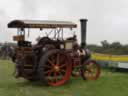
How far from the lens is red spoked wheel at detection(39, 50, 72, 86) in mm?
9938

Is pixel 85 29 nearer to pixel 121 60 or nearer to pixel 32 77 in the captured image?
pixel 32 77

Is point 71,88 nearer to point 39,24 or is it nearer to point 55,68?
point 55,68

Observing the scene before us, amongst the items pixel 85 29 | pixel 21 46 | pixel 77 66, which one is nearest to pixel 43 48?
pixel 21 46

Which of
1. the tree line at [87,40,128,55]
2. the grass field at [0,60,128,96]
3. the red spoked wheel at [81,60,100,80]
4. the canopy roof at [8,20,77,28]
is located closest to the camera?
the grass field at [0,60,128,96]

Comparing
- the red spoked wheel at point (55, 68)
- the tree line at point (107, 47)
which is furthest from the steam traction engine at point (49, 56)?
the tree line at point (107, 47)

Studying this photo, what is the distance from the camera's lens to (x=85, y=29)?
12.0m

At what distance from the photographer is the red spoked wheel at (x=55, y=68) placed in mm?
9938

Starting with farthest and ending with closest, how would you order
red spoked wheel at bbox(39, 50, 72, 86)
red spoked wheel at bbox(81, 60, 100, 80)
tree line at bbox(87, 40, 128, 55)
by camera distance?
1. tree line at bbox(87, 40, 128, 55)
2. red spoked wheel at bbox(81, 60, 100, 80)
3. red spoked wheel at bbox(39, 50, 72, 86)

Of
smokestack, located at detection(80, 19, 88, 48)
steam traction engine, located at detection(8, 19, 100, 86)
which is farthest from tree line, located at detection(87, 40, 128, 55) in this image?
steam traction engine, located at detection(8, 19, 100, 86)

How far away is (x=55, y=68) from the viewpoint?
1033cm

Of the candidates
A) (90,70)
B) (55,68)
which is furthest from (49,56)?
(90,70)

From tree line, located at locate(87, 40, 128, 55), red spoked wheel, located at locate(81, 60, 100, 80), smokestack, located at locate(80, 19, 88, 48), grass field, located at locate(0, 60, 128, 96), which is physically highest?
smokestack, located at locate(80, 19, 88, 48)

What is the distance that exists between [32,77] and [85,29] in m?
2.81

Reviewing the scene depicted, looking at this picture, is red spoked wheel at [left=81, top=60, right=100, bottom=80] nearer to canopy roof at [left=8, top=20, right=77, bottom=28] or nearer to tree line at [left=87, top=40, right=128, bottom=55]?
canopy roof at [left=8, top=20, right=77, bottom=28]
